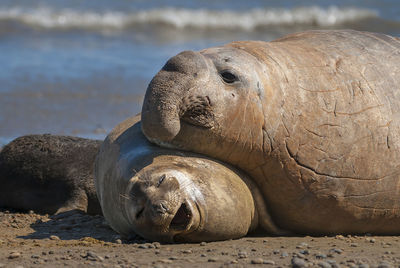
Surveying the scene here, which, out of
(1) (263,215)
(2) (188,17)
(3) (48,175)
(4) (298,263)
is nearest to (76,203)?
(3) (48,175)

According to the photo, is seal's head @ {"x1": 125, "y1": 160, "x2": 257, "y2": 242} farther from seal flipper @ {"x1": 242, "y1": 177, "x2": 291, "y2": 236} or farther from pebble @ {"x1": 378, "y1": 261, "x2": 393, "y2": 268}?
pebble @ {"x1": 378, "y1": 261, "x2": 393, "y2": 268}

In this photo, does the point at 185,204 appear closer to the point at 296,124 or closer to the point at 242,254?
the point at 242,254

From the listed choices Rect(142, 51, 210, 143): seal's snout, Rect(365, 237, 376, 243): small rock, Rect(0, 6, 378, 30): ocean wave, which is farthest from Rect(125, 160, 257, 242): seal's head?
Rect(0, 6, 378, 30): ocean wave

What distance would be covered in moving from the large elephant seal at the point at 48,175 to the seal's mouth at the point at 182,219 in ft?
9.14

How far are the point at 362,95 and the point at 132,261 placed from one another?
1998mm

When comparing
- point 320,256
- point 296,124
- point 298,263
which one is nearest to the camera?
point 298,263

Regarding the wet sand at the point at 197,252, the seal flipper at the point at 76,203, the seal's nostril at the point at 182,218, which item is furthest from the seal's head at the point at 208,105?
the seal flipper at the point at 76,203

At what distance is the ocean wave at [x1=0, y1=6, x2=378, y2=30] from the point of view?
20891 millimetres

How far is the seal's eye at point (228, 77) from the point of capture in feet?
17.1

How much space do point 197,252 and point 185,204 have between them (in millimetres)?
319

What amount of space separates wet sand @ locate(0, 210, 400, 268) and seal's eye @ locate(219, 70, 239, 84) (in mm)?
1043

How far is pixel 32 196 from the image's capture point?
7.88m

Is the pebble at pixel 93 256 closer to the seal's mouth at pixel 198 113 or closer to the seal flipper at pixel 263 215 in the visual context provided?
the seal's mouth at pixel 198 113

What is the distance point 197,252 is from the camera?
4957 millimetres
